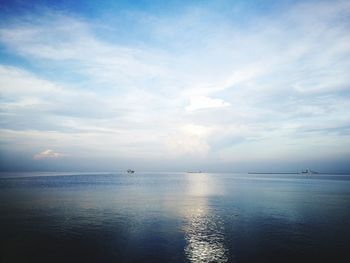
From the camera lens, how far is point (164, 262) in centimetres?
2212

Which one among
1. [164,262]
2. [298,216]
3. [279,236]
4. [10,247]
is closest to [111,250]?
[164,262]

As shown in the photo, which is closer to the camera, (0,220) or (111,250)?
(111,250)

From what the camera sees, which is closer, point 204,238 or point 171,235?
point 204,238

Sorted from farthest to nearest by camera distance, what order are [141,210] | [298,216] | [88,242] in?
[141,210] < [298,216] < [88,242]

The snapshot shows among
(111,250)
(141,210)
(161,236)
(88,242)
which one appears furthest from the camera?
(141,210)

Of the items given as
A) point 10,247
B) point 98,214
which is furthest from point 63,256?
point 98,214

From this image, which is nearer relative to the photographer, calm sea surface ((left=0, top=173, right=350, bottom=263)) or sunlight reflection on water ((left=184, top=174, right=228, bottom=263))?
sunlight reflection on water ((left=184, top=174, right=228, bottom=263))

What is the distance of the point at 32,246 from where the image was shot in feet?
86.0

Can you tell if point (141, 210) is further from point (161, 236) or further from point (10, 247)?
point (10, 247)

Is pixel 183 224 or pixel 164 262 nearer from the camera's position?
pixel 164 262

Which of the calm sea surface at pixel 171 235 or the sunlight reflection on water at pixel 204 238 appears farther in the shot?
the calm sea surface at pixel 171 235

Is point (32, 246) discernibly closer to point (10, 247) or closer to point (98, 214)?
point (10, 247)

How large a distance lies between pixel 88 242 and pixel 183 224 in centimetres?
1350

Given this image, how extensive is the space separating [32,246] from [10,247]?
1995 millimetres
